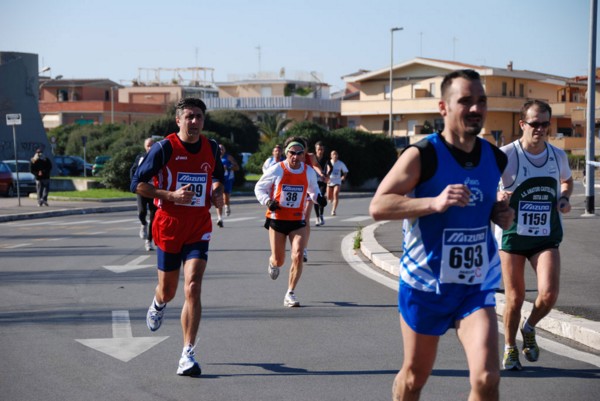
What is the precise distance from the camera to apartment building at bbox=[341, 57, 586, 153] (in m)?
75.2

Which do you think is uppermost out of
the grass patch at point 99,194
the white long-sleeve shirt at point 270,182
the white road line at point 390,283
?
the white long-sleeve shirt at point 270,182

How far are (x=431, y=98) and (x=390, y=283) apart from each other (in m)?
64.9

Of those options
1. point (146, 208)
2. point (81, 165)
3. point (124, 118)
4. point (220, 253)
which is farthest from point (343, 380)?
point (124, 118)

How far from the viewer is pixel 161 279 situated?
7.79m

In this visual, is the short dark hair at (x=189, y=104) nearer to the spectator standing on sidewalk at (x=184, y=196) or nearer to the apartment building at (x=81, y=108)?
the spectator standing on sidewalk at (x=184, y=196)

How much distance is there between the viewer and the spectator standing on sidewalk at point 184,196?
7.45 metres

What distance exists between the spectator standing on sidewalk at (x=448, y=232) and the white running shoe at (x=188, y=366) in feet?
8.32

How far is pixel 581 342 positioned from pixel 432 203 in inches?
173

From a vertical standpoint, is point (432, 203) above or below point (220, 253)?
above

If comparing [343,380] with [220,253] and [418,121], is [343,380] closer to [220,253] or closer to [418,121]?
[220,253]

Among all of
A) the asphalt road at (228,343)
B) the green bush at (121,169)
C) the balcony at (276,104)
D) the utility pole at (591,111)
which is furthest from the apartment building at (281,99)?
the asphalt road at (228,343)

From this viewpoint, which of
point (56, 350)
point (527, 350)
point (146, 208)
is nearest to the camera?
point (527, 350)

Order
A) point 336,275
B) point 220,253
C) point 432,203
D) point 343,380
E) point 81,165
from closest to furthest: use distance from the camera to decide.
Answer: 1. point 432,203
2. point 343,380
3. point 336,275
4. point 220,253
5. point 81,165

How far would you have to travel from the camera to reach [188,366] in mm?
7145
